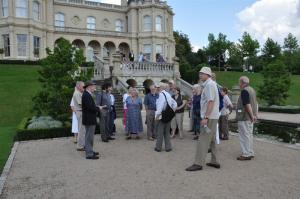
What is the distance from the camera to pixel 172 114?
31.8 ft

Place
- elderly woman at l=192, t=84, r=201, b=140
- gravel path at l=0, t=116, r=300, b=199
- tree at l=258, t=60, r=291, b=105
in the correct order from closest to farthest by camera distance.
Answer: gravel path at l=0, t=116, r=300, b=199 → elderly woman at l=192, t=84, r=201, b=140 → tree at l=258, t=60, r=291, b=105

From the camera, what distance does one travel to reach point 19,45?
133 ft

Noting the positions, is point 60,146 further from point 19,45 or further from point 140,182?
point 19,45

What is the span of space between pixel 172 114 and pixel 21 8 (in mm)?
36243

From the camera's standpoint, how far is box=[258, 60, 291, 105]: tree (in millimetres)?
26250

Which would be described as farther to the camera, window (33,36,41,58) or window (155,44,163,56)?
window (155,44,163,56)

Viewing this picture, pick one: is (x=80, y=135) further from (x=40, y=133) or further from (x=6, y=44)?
(x=6, y=44)

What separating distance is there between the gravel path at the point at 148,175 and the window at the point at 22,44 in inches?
1299

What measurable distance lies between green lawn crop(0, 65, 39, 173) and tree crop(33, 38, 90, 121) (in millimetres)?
1905

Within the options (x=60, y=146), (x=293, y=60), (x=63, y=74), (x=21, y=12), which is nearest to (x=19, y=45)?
(x=21, y=12)

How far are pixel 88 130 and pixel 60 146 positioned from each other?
7.85 ft

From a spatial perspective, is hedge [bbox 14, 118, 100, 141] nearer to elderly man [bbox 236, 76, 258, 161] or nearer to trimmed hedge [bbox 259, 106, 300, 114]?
elderly man [bbox 236, 76, 258, 161]

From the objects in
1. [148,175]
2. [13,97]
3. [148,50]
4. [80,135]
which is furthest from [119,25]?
[148,175]

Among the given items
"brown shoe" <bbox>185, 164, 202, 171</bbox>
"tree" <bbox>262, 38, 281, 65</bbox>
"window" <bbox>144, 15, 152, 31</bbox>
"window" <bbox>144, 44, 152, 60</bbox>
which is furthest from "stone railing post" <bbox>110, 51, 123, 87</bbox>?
"tree" <bbox>262, 38, 281, 65</bbox>
